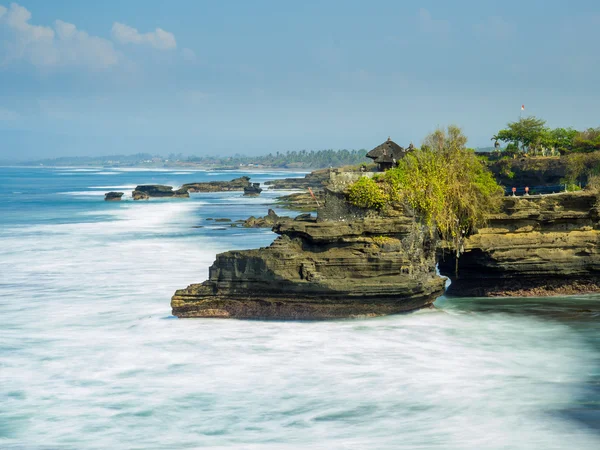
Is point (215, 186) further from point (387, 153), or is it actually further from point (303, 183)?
point (387, 153)

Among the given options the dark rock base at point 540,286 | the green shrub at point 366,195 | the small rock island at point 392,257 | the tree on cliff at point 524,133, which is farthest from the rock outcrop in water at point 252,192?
the green shrub at point 366,195

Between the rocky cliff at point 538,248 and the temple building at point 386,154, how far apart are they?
581 cm

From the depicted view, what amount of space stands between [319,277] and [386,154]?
400 inches

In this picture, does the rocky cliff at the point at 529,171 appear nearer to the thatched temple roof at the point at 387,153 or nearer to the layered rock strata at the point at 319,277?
the thatched temple roof at the point at 387,153

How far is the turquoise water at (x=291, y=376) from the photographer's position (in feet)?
53.4

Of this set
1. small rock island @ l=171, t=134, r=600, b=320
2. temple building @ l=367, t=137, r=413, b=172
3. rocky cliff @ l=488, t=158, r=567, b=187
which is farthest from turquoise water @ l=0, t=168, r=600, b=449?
rocky cliff @ l=488, t=158, r=567, b=187

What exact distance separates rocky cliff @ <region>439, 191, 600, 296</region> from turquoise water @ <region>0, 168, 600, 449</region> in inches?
37.2

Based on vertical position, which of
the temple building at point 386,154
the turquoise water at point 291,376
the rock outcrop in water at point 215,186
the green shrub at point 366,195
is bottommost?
the turquoise water at point 291,376

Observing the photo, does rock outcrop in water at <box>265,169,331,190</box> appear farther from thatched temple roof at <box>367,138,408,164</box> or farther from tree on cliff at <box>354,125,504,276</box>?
tree on cliff at <box>354,125,504,276</box>

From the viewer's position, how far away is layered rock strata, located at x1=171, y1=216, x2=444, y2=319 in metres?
23.9

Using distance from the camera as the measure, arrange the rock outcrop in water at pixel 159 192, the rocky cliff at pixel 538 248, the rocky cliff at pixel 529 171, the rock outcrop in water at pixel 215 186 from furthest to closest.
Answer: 1. the rock outcrop in water at pixel 215 186
2. the rock outcrop in water at pixel 159 192
3. the rocky cliff at pixel 529 171
4. the rocky cliff at pixel 538 248

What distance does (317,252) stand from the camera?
967 inches

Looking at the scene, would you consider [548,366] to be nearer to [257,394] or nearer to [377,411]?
[377,411]

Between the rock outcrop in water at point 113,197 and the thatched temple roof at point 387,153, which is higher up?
the thatched temple roof at point 387,153
